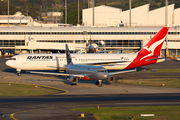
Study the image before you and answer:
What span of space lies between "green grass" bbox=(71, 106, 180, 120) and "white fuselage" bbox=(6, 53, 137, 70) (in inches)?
1183

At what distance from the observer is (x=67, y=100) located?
114 feet

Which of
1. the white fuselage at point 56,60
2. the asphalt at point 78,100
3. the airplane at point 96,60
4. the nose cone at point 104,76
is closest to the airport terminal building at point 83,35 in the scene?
the airplane at point 96,60

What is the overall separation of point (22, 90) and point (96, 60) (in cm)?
2366

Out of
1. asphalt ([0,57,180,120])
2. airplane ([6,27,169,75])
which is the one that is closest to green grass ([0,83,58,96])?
asphalt ([0,57,180,120])

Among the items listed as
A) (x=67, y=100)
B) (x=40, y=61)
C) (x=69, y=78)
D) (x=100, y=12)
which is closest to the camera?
(x=67, y=100)

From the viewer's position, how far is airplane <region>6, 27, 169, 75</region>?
61406 millimetres

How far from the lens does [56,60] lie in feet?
205

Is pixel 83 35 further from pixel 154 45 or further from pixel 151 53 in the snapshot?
pixel 151 53

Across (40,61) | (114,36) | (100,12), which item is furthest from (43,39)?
(40,61)

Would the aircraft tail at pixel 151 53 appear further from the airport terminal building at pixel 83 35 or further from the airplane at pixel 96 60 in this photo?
the airport terminal building at pixel 83 35

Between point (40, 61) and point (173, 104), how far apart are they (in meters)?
35.7

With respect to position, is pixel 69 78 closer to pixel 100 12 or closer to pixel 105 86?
pixel 105 86

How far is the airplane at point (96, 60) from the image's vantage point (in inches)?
2418

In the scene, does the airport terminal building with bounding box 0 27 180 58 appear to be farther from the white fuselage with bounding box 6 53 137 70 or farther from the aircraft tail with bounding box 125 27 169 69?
the white fuselage with bounding box 6 53 137 70
